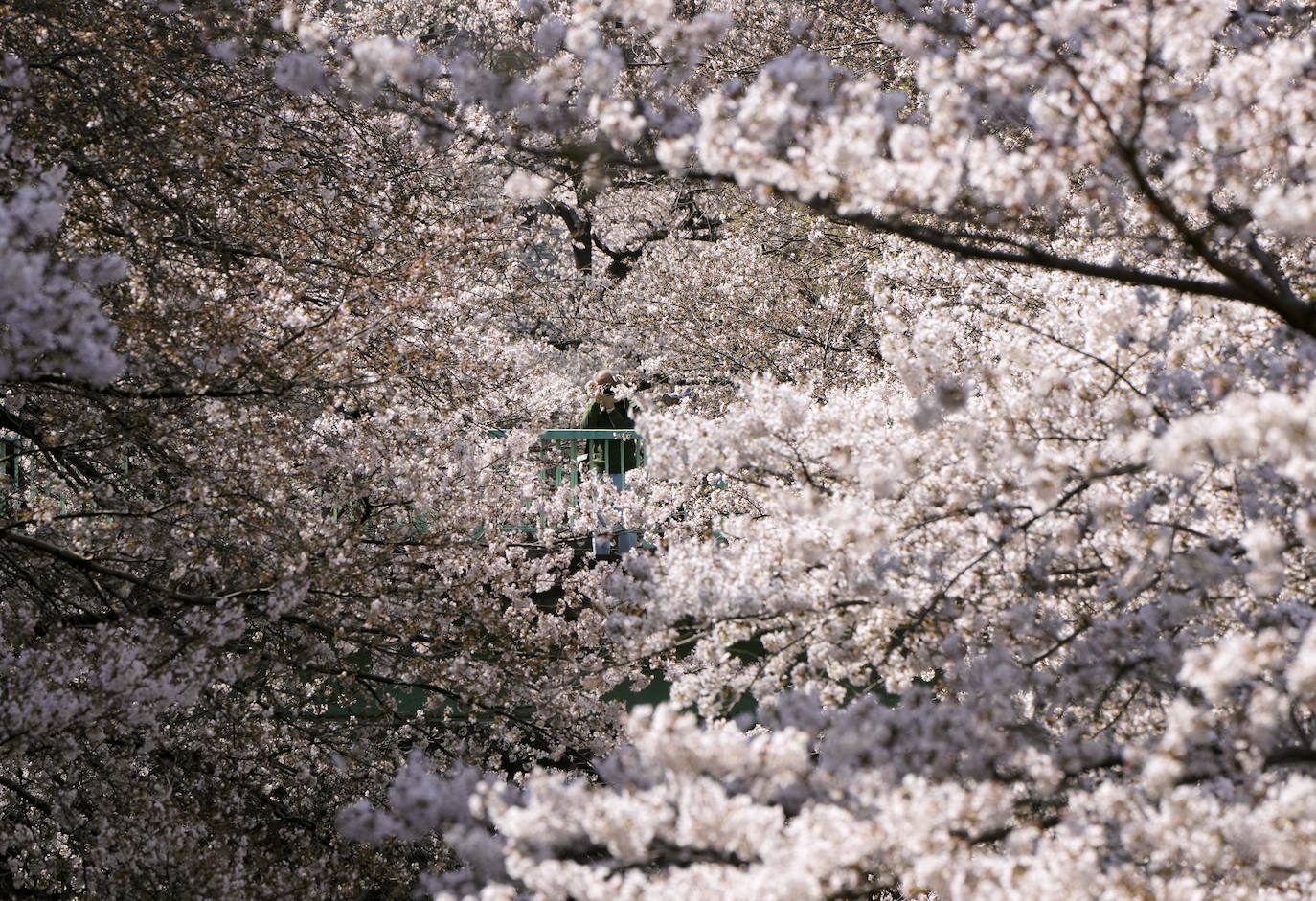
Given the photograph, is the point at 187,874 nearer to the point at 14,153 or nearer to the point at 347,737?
the point at 347,737

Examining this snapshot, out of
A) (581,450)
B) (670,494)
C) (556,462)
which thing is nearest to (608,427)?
(581,450)

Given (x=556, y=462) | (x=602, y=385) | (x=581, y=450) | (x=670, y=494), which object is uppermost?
(x=602, y=385)

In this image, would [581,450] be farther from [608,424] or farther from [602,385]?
[602,385]

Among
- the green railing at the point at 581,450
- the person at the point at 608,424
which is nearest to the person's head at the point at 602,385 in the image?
the person at the point at 608,424

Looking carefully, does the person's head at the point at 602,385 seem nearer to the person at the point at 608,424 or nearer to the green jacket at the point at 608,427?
the person at the point at 608,424

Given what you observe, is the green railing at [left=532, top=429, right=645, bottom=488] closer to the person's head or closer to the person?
the person

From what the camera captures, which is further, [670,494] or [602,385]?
[602,385]

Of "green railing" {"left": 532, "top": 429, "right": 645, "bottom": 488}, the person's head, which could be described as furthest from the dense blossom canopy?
the person's head

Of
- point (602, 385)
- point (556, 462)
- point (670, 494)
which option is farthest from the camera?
point (602, 385)
